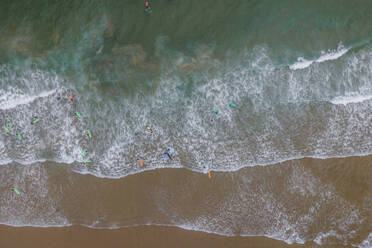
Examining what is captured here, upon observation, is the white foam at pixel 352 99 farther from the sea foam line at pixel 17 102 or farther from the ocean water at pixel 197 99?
the sea foam line at pixel 17 102

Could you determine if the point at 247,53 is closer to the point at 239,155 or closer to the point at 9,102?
the point at 239,155

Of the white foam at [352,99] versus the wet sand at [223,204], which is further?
the white foam at [352,99]

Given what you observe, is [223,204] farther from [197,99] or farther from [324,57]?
[324,57]

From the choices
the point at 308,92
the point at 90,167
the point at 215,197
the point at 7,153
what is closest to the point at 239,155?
the point at 215,197

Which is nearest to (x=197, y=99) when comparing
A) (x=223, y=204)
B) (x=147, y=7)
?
(x=223, y=204)

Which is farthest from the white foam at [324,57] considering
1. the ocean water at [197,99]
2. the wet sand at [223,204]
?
the wet sand at [223,204]

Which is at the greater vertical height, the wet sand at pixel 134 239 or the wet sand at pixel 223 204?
the wet sand at pixel 223 204
